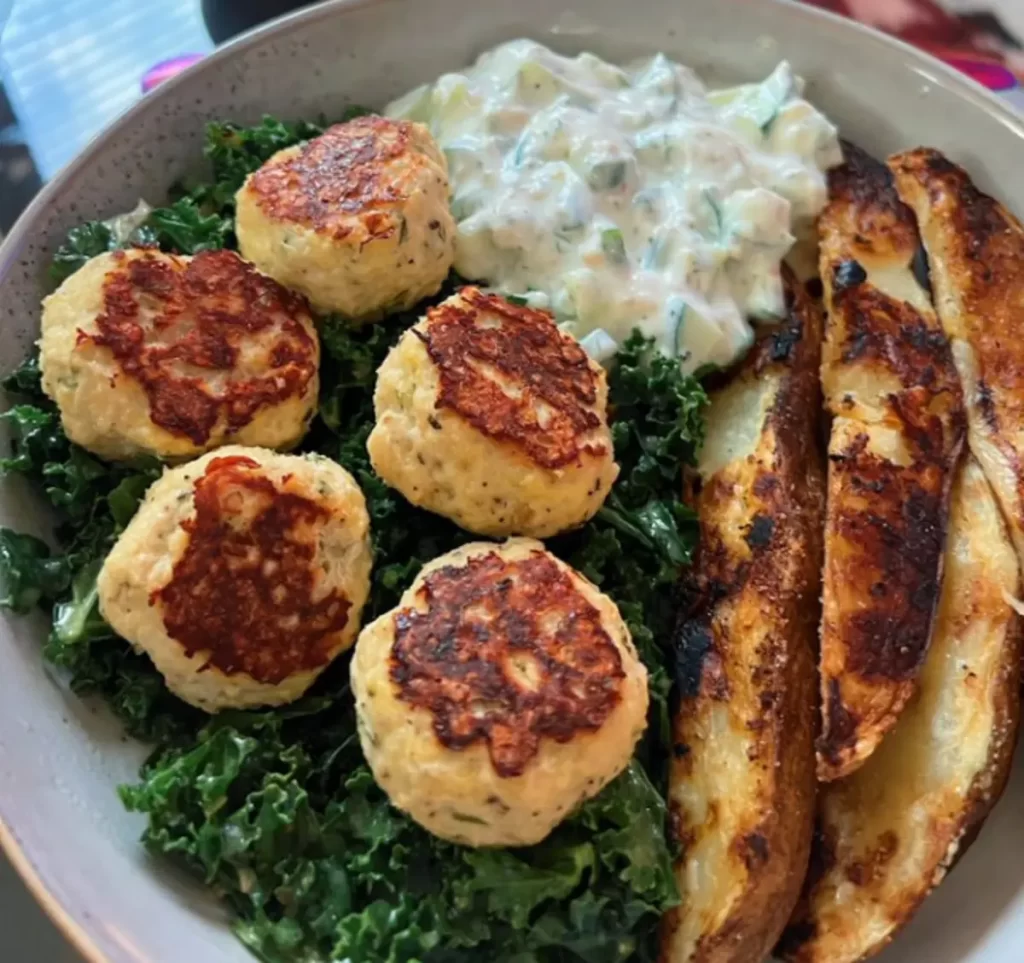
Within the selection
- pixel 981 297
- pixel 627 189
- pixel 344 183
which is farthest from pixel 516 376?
pixel 981 297

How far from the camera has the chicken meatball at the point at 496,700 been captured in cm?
172

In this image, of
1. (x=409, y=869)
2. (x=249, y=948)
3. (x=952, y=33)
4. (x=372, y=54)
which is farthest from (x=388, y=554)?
(x=952, y=33)

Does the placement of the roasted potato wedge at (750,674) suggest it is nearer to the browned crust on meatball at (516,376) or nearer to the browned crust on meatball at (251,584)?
the browned crust on meatball at (516,376)

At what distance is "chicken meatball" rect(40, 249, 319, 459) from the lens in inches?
81.7

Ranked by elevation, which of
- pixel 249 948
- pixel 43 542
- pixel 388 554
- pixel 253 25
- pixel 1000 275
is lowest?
pixel 249 948

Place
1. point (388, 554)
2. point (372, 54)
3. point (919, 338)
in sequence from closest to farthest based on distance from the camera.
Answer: point (388, 554), point (919, 338), point (372, 54)

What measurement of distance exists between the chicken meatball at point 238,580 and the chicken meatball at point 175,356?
0.43ft

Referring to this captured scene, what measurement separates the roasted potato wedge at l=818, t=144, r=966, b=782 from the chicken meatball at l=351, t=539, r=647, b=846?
15.5 inches

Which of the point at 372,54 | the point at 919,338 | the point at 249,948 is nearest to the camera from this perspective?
the point at 249,948

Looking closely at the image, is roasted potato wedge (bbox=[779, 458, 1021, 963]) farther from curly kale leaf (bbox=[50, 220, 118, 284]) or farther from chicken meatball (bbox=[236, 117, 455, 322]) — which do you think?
curly kale leaf (bbox=[50, 220, 118, 284])

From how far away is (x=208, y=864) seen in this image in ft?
6.20

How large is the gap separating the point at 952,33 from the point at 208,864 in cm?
314

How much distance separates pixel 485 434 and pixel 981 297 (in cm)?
120

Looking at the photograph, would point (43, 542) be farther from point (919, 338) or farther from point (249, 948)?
point (919, 338)
